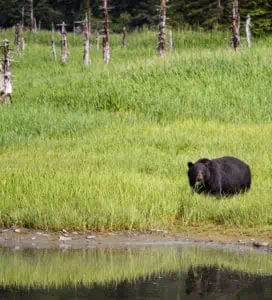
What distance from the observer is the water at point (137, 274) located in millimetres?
8359

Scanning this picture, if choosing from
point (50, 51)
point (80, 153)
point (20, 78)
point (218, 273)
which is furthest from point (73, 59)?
point (218, 273)

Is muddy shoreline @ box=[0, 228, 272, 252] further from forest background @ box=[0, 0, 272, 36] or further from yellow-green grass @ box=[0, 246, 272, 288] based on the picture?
forest background @ box=[0, 0, 272, 36]

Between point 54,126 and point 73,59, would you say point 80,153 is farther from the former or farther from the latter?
point 73,59

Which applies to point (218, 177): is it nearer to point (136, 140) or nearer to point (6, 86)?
point (136, 140)

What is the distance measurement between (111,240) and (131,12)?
7036 cm

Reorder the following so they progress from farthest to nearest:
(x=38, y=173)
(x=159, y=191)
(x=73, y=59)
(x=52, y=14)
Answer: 1. (x=52, y=14)
2. (x=73, y=59)
3. (x=38, y=173)
4. (x=159, y=191)

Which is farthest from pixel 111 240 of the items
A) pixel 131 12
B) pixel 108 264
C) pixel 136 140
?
pixel 131 12

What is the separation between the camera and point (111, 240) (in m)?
11.2

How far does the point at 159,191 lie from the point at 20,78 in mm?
22471

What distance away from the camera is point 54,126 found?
787 inches

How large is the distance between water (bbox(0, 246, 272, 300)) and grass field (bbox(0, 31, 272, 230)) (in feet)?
4.12

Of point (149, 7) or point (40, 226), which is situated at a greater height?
point (149, 7)

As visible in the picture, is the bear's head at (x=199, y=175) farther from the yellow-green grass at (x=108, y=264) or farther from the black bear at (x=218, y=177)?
the yellow-green grass at (x=108, y=264)

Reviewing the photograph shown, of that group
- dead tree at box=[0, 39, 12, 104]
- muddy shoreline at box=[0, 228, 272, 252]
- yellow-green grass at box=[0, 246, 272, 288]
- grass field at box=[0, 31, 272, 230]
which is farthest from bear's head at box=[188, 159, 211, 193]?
dead tree at box=[0, 39, 12, 104]
